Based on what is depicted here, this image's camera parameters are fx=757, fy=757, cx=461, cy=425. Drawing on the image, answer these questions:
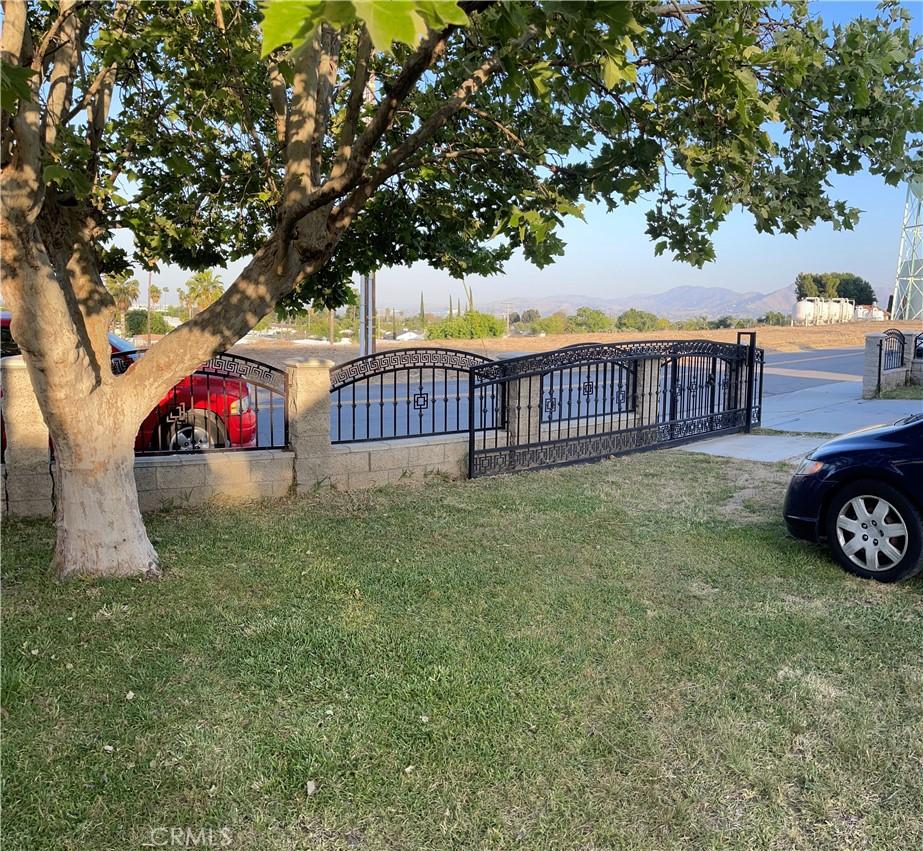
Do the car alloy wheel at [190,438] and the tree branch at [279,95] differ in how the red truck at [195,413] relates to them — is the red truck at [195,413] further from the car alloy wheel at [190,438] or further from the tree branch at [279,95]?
the tree branch at [279,95]

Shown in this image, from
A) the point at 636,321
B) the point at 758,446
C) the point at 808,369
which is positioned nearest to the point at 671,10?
the point at 758,446

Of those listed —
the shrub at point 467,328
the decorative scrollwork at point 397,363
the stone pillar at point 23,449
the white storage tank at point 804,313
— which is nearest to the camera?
the stone pillar at point 23,449

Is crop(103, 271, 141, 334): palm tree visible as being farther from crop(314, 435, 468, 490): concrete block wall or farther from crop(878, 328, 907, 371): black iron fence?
crop(878, 328, 907, 371): black iron fence

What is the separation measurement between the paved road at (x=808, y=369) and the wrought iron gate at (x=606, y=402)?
765 cm

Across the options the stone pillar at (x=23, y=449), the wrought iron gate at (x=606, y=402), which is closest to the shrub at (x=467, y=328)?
the wrought iron gate at (x=606, y=402)

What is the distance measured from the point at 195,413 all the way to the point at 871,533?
6.13 metres

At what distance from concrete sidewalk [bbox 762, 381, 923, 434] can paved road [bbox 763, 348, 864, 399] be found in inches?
31.3

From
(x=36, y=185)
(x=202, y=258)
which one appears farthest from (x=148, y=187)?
(x=36, y=185)

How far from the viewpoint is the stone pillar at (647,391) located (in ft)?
34.0

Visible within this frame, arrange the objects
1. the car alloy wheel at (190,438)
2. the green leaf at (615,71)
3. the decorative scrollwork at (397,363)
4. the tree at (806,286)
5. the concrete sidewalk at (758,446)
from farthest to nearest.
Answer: the tree at (806,286) → the concrete sidewalk at (758,446) → the decorative scrollwork at (397,363) → the car alloy wheel at (190,438) → the green leaf at (615,71)

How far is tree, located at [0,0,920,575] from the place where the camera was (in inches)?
158

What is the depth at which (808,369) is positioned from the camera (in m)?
26.6

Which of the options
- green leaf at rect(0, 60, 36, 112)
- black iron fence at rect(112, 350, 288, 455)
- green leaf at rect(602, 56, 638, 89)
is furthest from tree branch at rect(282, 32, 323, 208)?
black iron fence at rect(112, 350, 288, 455)

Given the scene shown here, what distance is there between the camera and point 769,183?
14.1 ft
